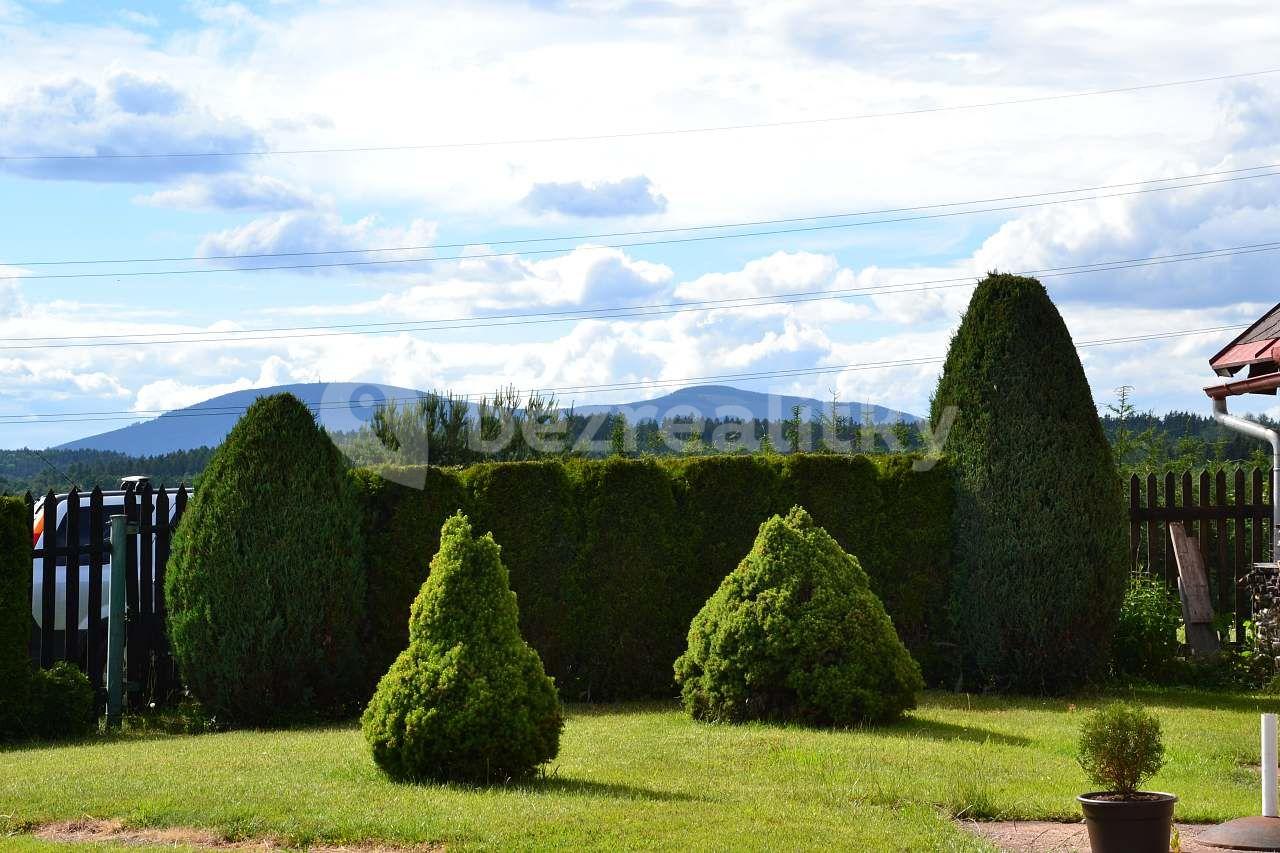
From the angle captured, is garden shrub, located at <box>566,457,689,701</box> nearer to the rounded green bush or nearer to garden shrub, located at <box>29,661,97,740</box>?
garden shrub, located at <box>29,661,97,740</box>

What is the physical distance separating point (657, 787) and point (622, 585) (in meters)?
4.30

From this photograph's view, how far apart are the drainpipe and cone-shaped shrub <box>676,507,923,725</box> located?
183 inches

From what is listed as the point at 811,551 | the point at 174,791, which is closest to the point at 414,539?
the point at 811,551

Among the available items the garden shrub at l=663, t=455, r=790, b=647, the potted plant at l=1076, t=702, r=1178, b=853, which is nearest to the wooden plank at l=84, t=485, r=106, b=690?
the garden shrub at l=663, t=455, r=790, b=647

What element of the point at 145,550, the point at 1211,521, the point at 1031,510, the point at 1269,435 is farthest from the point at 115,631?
the point at 1211,521

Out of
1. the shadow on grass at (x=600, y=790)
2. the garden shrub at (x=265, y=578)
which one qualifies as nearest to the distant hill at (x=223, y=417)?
the garden shrub at (x=265, y=578)

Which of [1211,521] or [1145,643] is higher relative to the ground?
[1211,521]

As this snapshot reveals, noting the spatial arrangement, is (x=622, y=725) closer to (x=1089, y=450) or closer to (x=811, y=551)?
(x=811, y=551)

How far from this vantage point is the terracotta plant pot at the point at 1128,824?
5918 millimetres

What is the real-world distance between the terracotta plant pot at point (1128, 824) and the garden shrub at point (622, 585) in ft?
19.6

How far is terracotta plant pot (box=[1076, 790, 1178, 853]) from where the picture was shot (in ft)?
19.4

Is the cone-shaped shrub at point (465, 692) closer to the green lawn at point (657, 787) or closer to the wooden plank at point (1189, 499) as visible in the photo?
the green lawn at point (657, 787)

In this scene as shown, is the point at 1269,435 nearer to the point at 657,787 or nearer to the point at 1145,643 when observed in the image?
the point at 1145,643

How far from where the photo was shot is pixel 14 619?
408 inches
